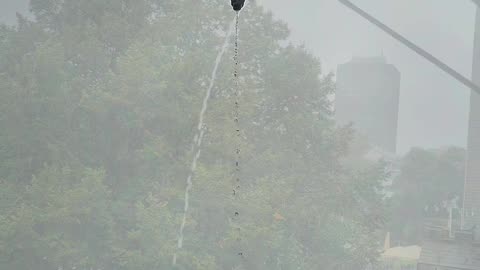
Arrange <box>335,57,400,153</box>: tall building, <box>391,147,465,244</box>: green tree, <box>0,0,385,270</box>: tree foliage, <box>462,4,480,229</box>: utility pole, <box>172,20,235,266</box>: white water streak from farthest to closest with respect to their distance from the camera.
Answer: <box>335,57,400,153</box>: tall building < <box>391,147,465,244</box>: green tree < <box>462,4,480,229</box>: utility pole < <box>172,20,235,266</box>: white water streak < <box>0,0,385,270</box>: tree foliage

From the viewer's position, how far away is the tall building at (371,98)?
11.3 m

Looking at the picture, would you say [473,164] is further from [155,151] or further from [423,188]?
[155,151]

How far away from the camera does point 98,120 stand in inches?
361

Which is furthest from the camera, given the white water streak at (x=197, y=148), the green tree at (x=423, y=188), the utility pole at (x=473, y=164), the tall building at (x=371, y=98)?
the tall building at (x=371, y=98)

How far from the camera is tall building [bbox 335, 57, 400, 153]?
11.3 metres

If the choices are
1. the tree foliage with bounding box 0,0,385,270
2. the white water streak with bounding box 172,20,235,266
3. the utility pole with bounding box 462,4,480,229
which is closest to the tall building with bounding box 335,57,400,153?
the tree foliage with bounding box 0,0,385,270

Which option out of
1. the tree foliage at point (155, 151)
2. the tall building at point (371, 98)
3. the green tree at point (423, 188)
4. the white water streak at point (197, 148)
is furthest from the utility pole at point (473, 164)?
the white water streak at point (197, 148)

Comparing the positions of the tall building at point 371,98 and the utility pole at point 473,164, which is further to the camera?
the tall building at point 371,98

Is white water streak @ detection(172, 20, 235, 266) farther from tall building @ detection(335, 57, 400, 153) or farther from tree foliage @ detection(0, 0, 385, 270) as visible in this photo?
tall building @ detection(335, 57, 400, 153)

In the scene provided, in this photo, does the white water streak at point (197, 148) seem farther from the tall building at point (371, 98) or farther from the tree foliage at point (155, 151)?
the tall building at point (371, 98)

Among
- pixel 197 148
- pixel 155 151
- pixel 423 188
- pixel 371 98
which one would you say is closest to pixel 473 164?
pixel 423 188

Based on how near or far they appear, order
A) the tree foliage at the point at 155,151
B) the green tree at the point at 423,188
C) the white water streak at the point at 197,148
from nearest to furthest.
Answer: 1. the tree foliage at the point at 155,151
2. the white water streak at the point at 197,148
3. the green tree at the point at 423,188

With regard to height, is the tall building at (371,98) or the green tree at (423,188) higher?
the tall building at (371,98)

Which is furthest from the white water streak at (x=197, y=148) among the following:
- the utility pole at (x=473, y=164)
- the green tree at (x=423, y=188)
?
the utility pole at (x=473, y=164)
